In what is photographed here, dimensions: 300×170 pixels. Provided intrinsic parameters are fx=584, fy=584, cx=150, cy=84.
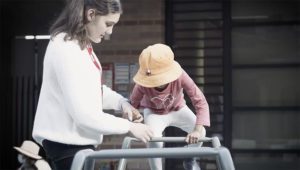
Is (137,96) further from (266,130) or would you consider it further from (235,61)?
(266,130)

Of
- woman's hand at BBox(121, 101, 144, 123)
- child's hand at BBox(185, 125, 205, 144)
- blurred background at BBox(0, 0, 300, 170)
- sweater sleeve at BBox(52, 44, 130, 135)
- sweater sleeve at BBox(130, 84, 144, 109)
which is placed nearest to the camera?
sweater sleeve at BBox(52, 44, 130, 135)

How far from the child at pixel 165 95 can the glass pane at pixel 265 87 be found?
4.22m

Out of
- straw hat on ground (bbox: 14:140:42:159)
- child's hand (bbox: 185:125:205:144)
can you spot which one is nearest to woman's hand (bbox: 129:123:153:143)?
child's hand (bbox: 185:125:205:144)

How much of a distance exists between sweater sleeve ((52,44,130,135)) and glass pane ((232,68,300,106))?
543 centimetres

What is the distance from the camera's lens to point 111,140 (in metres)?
7.09

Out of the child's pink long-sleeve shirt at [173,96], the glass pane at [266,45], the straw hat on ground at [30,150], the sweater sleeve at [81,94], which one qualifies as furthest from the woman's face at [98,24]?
the glass pane at [266,45]

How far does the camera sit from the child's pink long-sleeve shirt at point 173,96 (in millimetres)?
2896

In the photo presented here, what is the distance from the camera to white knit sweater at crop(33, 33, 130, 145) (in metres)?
1.97

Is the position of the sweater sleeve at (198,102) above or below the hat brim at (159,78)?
below

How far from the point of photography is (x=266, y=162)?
734 cm

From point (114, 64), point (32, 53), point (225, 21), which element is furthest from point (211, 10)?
point (32, 53)

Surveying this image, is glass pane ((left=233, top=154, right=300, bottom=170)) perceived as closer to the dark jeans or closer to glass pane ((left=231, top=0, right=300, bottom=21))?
glass pane ((left=231, top=0, right=300, bottom=21))

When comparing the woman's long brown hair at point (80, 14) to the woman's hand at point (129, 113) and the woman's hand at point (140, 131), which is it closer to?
the woman's hand at point (140, 131)

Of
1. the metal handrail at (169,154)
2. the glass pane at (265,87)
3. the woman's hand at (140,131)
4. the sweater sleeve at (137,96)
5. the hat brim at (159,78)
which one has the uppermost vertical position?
the hat brim at (159,78)
